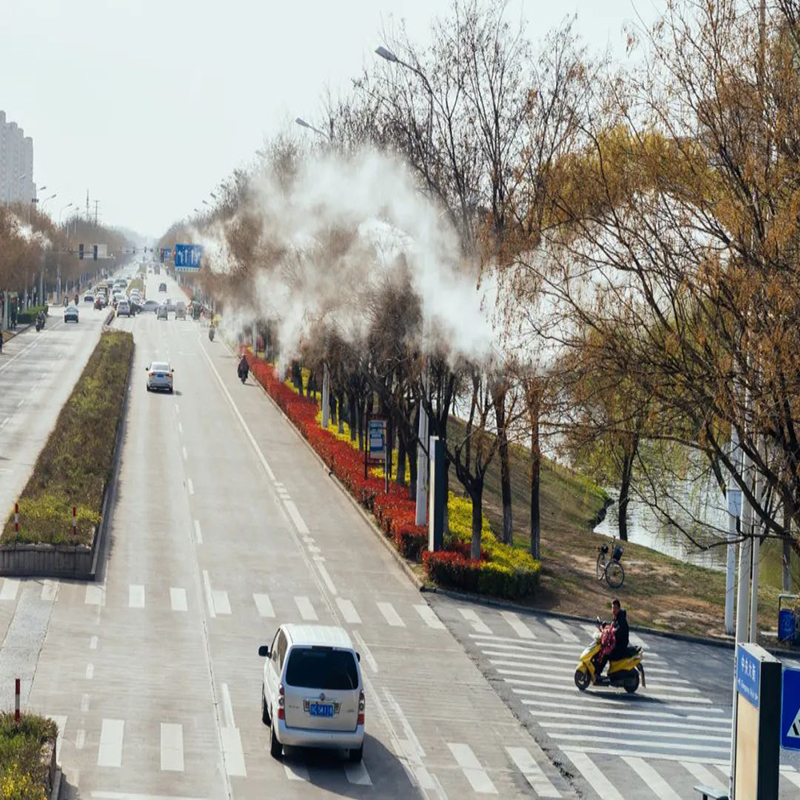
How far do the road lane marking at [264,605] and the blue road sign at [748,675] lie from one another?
16.7 meters

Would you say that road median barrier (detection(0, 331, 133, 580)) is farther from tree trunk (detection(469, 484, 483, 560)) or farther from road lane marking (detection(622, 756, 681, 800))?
road lane marking (detection(622, 756, 681, 800))

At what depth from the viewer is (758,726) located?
560 inches

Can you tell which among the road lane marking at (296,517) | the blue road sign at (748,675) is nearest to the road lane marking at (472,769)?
the blue road sign at (748,675)

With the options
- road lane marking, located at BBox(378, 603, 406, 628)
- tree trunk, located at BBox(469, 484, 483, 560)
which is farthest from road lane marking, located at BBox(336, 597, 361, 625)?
tree trunk, located at BBox(469, 484, 483, 560)

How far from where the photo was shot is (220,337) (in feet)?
373

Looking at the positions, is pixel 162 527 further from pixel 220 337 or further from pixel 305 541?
pixel 220 337

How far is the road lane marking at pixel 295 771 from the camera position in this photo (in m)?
20.0

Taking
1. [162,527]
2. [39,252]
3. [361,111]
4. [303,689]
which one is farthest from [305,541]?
[39,252]

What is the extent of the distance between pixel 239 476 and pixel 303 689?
28.7 m

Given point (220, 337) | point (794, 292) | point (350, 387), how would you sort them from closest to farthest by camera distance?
point (794, 292), point (350, 387), point (220, 337)

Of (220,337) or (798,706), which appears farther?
(220,337)

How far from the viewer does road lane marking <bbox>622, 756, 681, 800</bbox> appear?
20438 mm

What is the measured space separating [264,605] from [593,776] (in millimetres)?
11739

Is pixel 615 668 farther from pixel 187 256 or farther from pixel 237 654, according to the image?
pixel 187 256
